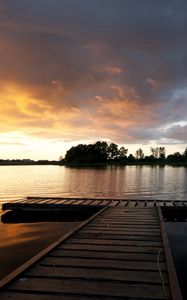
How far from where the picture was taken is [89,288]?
5234 mm

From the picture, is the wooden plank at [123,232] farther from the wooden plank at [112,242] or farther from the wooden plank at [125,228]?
the wooden plank at [112,242]

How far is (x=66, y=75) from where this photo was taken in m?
24.5

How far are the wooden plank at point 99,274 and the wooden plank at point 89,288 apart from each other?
0.20 meters

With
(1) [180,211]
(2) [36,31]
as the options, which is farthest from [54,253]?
(2) [36,31]

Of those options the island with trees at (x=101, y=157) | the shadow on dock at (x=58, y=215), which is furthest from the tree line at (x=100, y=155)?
the shadow on dock at (x=58, y=215)

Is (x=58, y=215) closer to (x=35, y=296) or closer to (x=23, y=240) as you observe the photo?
(x=23, y=240)

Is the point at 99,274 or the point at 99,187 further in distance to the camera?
the point at 99,187

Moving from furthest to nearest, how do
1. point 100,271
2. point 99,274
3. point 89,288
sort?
point 100,271
point 99,274
point 89,288

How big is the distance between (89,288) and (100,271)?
32.4 inches

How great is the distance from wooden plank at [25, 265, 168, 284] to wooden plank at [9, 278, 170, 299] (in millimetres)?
202

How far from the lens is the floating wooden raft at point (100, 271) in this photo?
16.4 feet

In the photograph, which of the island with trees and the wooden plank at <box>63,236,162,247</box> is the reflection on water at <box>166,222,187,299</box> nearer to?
the wooden plank at <box>63,236,162,247</box>

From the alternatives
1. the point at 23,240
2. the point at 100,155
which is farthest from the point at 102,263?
the point at 100,155

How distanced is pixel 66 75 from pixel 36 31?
546cm
